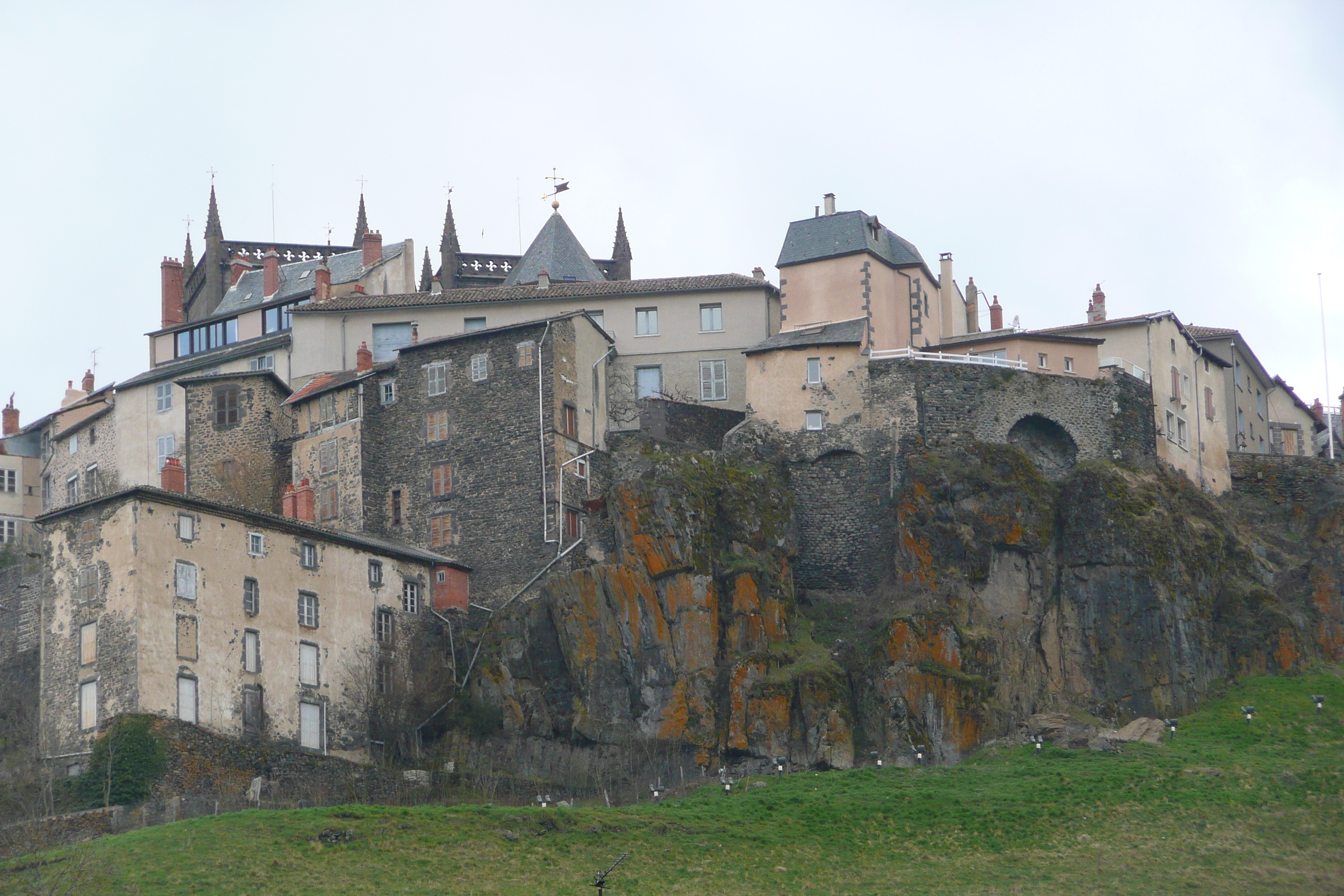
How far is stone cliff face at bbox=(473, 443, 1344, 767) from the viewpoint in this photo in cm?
6950

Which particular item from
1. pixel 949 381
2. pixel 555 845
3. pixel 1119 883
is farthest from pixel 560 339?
pixel 1119 883

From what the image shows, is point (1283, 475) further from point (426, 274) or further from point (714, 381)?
point (426, 274)

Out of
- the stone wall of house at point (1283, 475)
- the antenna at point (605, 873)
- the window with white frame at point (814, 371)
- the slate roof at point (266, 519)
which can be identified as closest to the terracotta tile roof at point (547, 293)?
the window with white frame at point (814, 371)

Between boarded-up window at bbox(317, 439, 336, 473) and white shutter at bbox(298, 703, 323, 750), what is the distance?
13.9m

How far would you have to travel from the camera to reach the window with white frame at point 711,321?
86.8 meters

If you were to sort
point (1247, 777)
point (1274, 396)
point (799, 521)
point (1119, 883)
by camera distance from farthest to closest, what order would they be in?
point (1274, 396)
point (799, 521)
point (1247, 777)
point (1119, 883)

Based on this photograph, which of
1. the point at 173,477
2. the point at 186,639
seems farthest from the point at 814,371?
the point at 186,639

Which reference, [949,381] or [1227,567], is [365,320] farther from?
[1227,567]

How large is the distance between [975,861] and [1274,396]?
51.9 meters

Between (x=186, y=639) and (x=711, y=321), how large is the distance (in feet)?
96.7

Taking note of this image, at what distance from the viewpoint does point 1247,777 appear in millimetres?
63594

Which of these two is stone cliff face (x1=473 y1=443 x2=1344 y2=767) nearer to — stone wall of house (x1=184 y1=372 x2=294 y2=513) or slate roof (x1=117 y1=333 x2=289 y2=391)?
stone wall of house (x1=184 y1=372 x2=294 y2=513)

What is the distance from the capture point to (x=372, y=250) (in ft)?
332

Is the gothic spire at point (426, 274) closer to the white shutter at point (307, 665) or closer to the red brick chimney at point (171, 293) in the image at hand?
the red brick chimney at point (171, 293)
